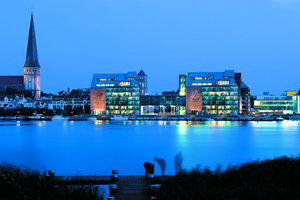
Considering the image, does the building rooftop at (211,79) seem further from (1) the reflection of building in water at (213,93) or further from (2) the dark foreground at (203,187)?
(2) the dark foreground at (203,187)

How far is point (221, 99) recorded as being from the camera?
520 ft

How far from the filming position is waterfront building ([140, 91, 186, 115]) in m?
176

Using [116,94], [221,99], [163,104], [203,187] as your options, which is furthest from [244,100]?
[203,187]

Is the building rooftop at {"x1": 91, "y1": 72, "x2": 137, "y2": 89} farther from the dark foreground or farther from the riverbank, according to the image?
the dark foreground

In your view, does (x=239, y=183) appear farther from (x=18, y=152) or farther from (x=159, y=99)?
(x=159, y=99)

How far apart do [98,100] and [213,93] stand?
137 ft

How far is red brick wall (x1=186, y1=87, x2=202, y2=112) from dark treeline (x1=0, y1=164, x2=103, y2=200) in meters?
141

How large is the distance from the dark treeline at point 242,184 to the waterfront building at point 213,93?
137388 millimetres

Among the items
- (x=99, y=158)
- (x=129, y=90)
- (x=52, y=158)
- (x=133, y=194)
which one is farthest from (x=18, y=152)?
(x=129, y=90)

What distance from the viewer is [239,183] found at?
18.7 meters

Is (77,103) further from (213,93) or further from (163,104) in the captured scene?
(213,93)

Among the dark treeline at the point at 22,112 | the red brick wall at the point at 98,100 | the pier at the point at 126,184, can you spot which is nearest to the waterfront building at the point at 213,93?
the red brick wall at the point at 98,100

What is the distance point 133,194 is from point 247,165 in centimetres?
584

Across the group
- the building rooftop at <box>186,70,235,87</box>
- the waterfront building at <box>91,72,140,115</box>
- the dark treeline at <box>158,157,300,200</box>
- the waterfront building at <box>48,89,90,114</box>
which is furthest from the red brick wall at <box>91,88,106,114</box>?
the dark treeline at <box>158,157,300,200</box>
